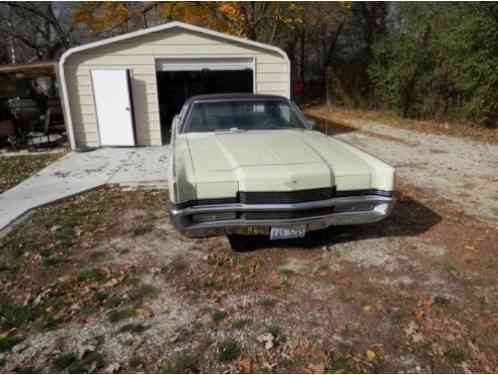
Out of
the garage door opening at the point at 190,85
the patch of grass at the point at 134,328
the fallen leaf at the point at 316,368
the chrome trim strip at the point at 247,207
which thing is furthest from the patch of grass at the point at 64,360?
the garage door opening at the point at 190,85

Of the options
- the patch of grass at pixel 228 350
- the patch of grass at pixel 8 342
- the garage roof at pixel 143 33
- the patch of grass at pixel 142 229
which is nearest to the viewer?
the patch of grass at pixel 228 350

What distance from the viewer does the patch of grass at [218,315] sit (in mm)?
2635

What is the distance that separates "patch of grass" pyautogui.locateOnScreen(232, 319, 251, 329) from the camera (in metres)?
2.55

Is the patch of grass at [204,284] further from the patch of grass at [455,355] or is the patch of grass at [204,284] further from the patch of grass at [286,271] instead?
the patch of grass at [455,355]

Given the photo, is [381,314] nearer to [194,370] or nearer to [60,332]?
[194,370]

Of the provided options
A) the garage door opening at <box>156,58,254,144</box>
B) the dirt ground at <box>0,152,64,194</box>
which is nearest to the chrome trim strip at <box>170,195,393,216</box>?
the dirt ground at <box>0,152,64,194</box>

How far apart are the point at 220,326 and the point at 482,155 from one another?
8.31m

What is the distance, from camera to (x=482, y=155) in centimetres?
806

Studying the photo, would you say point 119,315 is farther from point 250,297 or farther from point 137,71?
point 137,71

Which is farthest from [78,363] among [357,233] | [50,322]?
[357,233]

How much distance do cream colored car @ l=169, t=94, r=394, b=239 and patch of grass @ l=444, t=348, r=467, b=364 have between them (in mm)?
1284

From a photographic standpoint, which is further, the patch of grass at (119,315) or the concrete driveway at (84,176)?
the concrete driveway at (84,176)

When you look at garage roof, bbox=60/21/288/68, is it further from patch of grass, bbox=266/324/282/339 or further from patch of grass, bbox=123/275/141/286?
patch of grass, bbox=266/324/282/339

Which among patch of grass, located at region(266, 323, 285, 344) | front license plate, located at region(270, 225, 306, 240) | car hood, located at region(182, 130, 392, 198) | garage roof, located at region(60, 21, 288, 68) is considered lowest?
patch of grass, located at region(266, 323, 285, 344)
